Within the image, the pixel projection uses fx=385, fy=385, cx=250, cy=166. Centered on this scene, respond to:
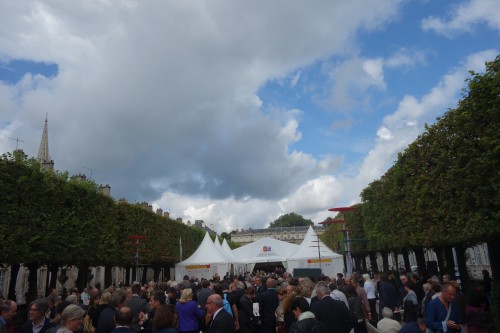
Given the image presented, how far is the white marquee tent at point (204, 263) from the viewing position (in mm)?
25656

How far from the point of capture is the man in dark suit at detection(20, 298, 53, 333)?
5.44m

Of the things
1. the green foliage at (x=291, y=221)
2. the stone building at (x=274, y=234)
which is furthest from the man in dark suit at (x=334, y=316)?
the green foliage at (x=291, y=221)

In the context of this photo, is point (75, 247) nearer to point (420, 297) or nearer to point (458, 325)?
point (420, 297)

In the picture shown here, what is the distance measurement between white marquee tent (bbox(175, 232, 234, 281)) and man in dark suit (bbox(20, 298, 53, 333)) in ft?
65.3

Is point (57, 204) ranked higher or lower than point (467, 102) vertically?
lower

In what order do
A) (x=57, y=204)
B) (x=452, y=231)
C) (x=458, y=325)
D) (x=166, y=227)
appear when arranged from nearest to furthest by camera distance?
(x=458, y=325) < (x=452, y=231) < (x=57, y=204) < (x=166, y=227)

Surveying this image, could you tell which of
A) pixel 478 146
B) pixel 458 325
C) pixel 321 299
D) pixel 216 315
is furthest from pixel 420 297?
pixel 216 315

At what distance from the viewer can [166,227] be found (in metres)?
34.6

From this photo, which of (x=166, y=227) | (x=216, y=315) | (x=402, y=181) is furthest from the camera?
(x=166, y=227)

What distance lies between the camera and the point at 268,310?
847cm

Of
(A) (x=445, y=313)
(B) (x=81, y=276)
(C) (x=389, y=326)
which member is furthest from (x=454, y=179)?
(B) (x=81, y=276)

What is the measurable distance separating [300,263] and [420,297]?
1208 cm

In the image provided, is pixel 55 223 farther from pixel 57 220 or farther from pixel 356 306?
pixel 356 306

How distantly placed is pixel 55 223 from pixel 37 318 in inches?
522
